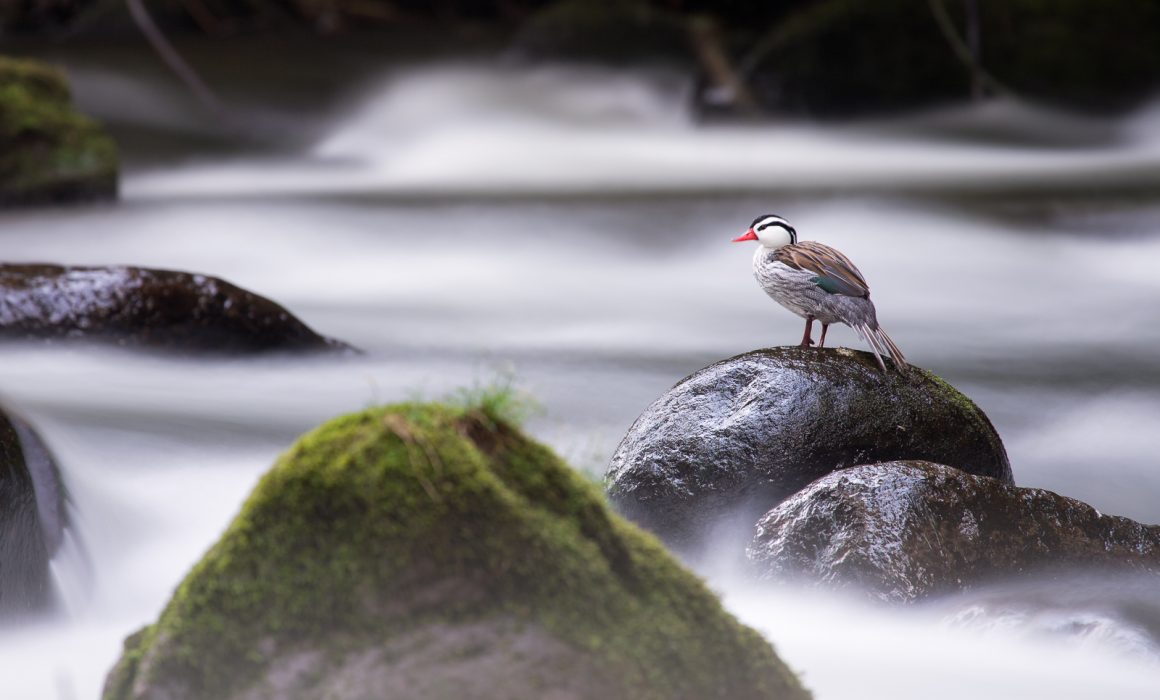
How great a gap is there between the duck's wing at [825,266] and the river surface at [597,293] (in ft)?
3.44

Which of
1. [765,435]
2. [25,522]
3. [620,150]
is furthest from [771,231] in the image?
[620,150]

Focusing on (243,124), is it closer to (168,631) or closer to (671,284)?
(671,284)

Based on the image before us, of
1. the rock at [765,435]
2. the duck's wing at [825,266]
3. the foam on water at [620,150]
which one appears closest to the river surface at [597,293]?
the foam on water at [620,150]

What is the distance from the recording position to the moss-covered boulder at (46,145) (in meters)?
11.5

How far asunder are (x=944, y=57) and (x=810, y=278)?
38.2 feet

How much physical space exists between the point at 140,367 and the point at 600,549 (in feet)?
15.8

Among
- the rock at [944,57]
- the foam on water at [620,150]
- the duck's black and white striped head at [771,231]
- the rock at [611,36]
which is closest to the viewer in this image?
the duck's black and white striped head at [771,231]

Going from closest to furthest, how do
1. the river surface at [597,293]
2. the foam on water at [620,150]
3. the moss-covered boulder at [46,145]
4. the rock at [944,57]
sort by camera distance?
1. the river surface at [597,293]
2. the moss-covered boulder at [46,145]
3. the foam on water at [620,150]
4. the rock at [944,57]

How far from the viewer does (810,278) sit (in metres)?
4.20

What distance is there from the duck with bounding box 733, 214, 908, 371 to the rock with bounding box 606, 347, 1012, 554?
0.86 ft

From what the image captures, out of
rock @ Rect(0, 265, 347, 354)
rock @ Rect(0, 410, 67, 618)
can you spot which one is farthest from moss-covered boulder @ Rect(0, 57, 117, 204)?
rock @ Rect(0, 410, 67, 618)

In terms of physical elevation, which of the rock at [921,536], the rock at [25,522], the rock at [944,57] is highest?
the rock at [944,57]

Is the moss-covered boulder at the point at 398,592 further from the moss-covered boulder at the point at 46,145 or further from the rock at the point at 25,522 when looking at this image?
the moss-covered boulder at the point at 46,145

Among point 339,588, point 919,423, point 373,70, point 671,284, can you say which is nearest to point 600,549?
point 339,588
